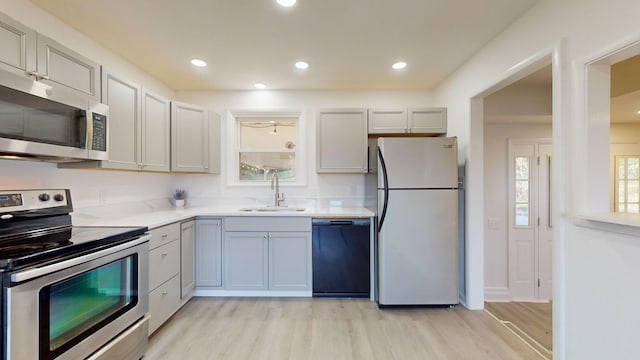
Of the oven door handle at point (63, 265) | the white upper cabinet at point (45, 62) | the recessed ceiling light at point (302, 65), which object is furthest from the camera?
the recessed ceiling light at point (302, 65)

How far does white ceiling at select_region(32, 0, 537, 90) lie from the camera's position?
198 centimetres

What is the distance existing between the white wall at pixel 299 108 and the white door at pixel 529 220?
4.95ft

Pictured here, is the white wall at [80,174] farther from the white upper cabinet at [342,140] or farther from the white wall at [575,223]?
the white wall at [575,223]

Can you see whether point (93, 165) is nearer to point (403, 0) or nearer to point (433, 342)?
point (403, 0)

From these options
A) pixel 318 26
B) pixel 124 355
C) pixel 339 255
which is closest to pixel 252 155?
pixel 339 255

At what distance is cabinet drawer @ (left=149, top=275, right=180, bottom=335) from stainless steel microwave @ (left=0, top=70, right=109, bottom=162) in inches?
46.4

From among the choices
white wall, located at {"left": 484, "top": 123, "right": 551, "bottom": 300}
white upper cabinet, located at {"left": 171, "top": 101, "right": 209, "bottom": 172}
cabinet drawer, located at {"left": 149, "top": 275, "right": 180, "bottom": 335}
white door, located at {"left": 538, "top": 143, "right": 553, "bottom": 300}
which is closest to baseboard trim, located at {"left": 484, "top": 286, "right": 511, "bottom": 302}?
white wall, located at {"left": 484, "top": 123, "right": 551, "bottom": 300}

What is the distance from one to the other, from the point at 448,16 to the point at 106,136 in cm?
264

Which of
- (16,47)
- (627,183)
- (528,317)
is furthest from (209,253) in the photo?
(627,183)

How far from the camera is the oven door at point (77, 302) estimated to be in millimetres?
1217

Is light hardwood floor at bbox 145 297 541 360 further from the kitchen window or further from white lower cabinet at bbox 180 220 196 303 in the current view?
the kitchen window

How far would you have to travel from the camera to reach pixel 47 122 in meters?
1.60

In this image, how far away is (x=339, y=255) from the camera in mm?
3010

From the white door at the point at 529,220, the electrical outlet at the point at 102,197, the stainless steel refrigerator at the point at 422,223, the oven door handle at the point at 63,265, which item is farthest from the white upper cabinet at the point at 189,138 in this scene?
the white door at the point at 529,220
